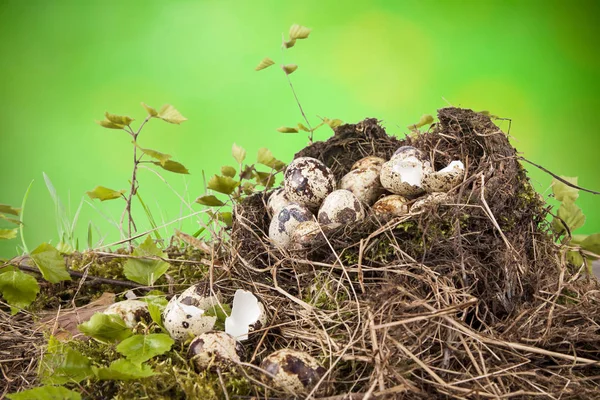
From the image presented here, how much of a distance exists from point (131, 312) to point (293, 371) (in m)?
0.61

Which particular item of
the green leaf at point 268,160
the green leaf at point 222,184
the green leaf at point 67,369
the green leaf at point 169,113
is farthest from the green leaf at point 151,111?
the green leaf at point 67,369

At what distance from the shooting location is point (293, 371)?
4.34 ft

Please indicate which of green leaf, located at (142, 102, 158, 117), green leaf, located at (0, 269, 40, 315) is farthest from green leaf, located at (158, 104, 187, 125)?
green leaf, located at (0, 269, 40, 315)

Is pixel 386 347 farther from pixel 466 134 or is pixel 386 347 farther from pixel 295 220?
pixel 466 134

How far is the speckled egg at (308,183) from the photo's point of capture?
197 centimetres

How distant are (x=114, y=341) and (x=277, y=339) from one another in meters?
0.43

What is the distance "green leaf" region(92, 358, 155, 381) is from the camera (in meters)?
1.25

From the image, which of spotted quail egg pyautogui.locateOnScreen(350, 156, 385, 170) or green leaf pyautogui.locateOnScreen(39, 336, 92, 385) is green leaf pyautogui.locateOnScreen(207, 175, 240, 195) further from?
green leaf pyautogui.locateOnScreen(39, 336, 92, 385)

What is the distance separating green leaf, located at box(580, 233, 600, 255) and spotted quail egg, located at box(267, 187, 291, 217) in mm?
1052

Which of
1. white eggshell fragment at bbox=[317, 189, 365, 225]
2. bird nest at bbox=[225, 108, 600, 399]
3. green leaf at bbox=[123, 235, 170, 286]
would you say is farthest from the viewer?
green leaf at bbox=[123, 235, 170, 286]

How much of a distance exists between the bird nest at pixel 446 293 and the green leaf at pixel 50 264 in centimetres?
55

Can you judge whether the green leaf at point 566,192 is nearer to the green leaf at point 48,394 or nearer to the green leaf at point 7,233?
the green leaf at point 48,394

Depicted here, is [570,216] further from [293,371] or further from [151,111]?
[151,111]

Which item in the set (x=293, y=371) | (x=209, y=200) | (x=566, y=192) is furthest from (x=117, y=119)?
(x=566, y=192)
